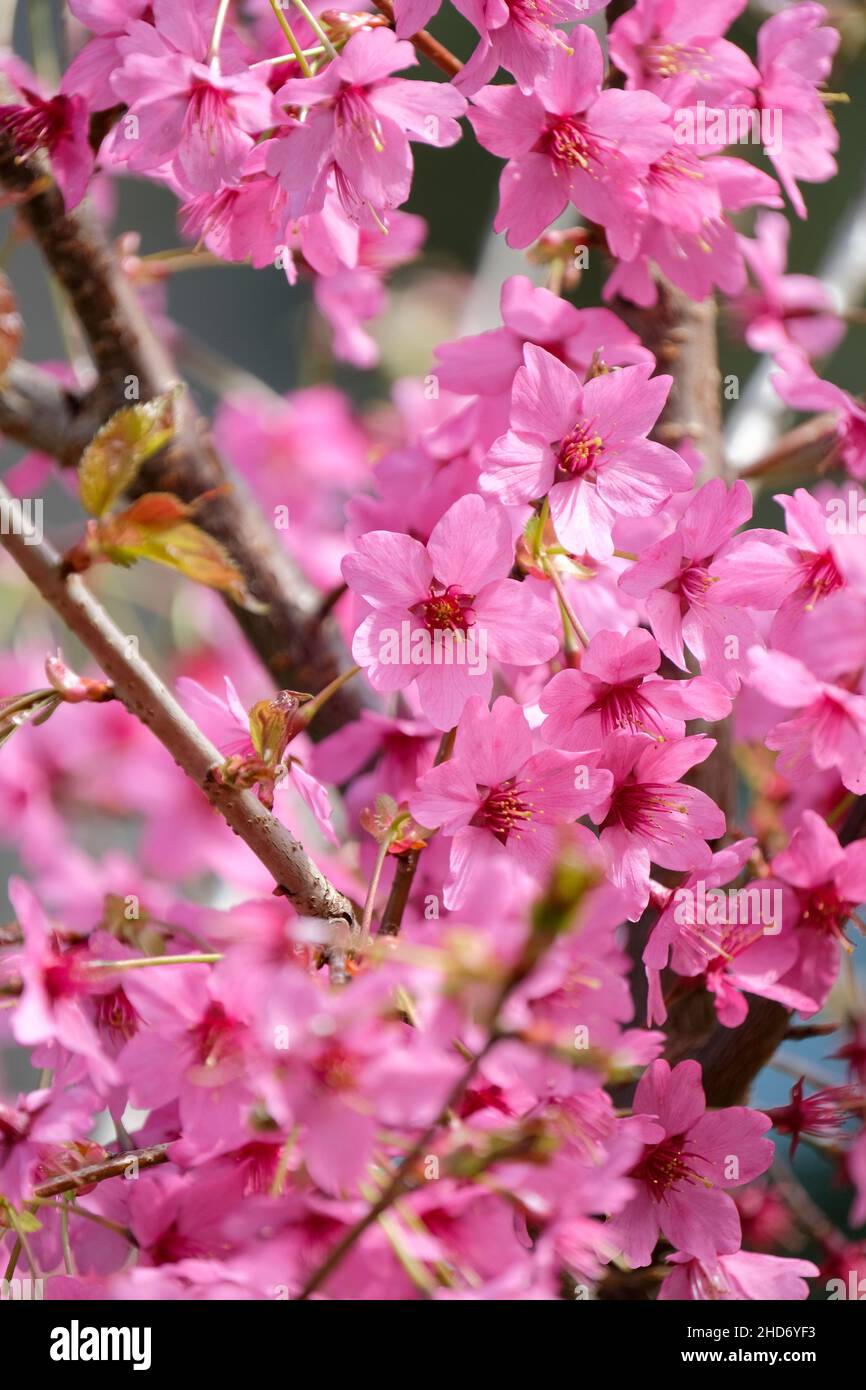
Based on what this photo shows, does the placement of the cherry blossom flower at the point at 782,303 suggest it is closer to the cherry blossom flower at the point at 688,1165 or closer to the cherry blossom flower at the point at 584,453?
the cherry blossom flower at the point at 584,453

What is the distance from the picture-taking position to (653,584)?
0.45 m

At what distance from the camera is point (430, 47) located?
0.51m

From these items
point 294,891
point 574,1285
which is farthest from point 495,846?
point 574,1285

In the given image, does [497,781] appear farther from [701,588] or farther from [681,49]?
[681,49]

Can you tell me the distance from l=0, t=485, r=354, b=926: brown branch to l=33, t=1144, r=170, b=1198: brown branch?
3.8 inches

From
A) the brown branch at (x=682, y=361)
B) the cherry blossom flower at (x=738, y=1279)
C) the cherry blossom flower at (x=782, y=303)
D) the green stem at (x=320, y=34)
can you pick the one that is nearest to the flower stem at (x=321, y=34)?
the green stem at (x=320, y=34)

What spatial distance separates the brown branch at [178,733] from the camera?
0.40 metres

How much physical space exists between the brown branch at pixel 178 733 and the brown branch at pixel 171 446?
0.26 m

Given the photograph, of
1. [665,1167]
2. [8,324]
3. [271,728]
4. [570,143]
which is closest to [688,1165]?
[665,1167]

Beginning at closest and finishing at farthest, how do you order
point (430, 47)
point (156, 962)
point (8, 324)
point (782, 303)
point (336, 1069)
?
point (336, 1069) < point (156, 962) < point (430, 47) < point (8, 324) < point (782, 303)

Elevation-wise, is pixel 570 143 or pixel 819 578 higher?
pixel 570 143

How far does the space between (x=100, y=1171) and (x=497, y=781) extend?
0.60 feet

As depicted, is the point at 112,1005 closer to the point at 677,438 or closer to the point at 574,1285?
the point at 574,1285

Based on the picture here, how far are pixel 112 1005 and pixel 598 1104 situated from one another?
187mm
